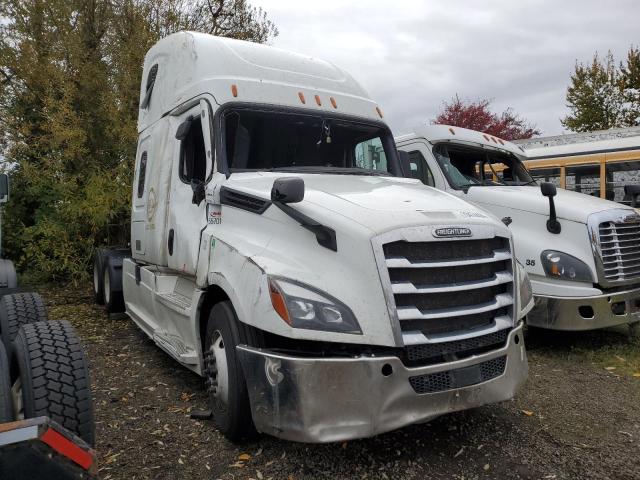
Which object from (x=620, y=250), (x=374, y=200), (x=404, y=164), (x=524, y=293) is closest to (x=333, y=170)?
(x=404, y=164)

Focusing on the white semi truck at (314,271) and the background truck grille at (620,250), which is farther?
the background truck grille at (620,250)

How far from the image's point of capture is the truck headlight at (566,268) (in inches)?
206

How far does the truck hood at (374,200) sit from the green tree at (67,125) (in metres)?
6.66

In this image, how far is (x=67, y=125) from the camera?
9.73 meters

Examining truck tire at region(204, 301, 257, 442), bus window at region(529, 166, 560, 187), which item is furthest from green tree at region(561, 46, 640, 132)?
truck tire at region(204, 301, 257, 442)

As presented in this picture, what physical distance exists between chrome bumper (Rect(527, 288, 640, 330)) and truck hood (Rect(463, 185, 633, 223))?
862mm

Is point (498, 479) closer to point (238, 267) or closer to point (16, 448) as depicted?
point (238, 267)

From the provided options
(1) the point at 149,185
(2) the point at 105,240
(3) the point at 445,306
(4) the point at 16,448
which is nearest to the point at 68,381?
(4) the point at 16,448

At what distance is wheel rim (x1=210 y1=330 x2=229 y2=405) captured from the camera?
134 inches

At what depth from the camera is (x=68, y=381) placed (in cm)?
264

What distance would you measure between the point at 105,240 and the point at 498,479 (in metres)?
9.00

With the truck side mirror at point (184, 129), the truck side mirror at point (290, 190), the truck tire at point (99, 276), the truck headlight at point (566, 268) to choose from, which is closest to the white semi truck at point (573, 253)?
the truck headlight at point (566, 268)

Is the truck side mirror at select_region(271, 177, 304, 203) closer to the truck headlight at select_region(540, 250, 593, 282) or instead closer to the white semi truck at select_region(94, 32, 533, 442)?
the white semi truck at select_region(94, 32, 533, 442)

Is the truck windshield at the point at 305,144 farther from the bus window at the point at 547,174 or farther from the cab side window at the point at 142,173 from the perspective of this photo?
the bus window at the point at 547,174
